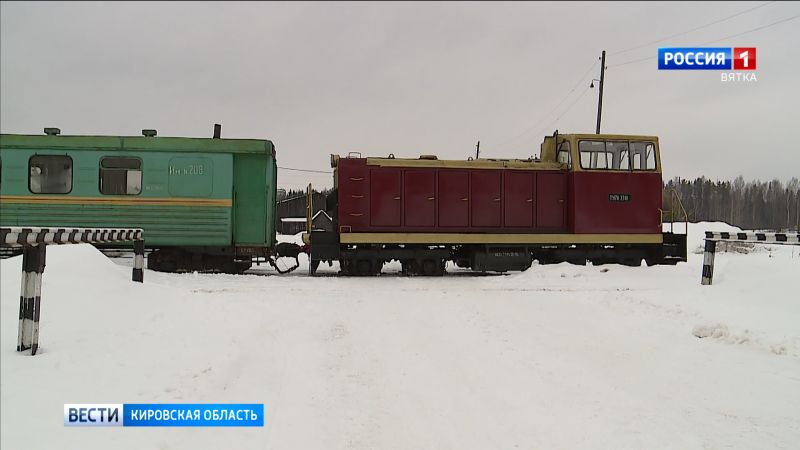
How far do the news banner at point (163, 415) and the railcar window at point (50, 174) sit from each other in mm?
10937

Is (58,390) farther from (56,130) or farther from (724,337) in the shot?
(56,130)

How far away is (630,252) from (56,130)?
51.6ft

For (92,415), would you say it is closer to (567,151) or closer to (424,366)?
(424,366)

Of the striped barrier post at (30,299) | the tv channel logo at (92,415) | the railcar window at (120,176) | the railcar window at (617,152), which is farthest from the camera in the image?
the railcar window at (617,152)

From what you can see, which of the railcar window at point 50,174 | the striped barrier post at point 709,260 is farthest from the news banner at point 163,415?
the railcar window at point 50,174

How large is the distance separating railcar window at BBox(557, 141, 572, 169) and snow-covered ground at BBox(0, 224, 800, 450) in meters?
6.16

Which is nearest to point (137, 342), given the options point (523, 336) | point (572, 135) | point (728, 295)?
point (523, 336)

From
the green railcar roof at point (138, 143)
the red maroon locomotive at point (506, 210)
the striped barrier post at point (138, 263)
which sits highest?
the green railcar roof at point (138, 143)

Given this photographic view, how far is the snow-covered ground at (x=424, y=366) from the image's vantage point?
3.64 meters

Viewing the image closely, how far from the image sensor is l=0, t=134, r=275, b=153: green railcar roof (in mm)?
12312

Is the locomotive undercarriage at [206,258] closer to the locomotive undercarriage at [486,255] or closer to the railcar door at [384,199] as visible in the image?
the locomotive undercarriage at [486,255]

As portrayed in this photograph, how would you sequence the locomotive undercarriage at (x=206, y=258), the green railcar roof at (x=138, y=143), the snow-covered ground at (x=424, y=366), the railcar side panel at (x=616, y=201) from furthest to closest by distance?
the railcar side panel at (x=616, y=201), the locomotive undercarriage at (x=206, y=258), the green railcar roof at (x=138, y=143), the snow-covered ground at (x=424, y=366)

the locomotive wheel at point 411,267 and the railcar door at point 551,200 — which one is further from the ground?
the railcar door at point 551,200

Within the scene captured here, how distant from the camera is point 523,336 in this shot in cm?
646
